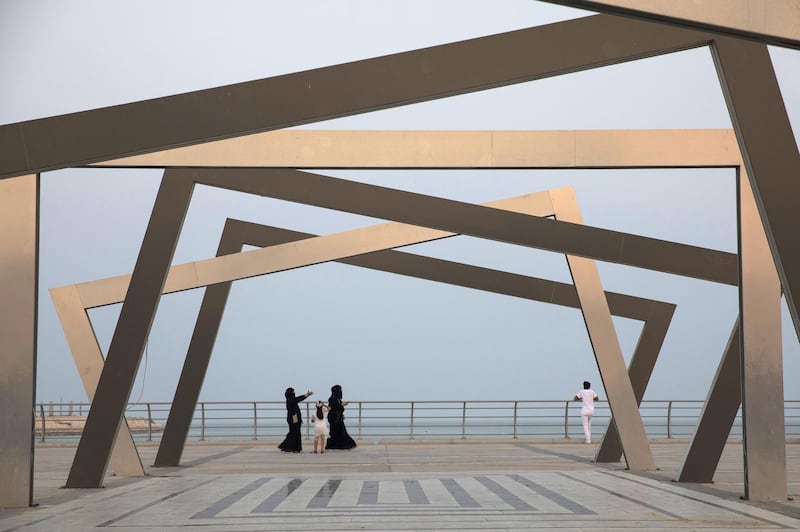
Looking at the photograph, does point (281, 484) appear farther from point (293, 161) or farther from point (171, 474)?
point (293, 161)

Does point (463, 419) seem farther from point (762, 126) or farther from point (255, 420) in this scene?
point (762, 126)

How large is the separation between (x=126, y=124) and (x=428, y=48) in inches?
115

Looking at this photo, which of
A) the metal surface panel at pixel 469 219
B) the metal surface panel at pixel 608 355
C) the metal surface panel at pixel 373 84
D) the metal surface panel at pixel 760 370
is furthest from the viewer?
the metal surface panel at pixel 608 355

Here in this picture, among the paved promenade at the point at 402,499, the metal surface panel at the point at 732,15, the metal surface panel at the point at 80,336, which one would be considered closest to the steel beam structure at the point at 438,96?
the metal surface panel at the point at 732,15

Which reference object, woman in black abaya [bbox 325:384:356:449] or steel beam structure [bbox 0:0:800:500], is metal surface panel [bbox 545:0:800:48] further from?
woman in black abaya [bbox 325:384:356:449]

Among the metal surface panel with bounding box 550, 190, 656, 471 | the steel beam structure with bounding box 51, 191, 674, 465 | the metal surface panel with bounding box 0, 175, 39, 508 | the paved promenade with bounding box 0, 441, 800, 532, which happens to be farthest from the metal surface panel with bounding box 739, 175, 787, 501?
the metal surface panel with bounding box 0, 175, 39, 508

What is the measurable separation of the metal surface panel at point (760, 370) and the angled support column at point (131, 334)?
817 centimetres

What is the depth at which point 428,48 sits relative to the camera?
841 cm

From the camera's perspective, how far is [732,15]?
5.65 meters

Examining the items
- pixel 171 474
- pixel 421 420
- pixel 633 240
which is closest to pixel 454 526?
pixel 633 240

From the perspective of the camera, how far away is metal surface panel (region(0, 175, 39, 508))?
37.2 ft

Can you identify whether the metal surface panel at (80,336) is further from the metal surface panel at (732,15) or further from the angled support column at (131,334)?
the metal surface panel at (732,15)

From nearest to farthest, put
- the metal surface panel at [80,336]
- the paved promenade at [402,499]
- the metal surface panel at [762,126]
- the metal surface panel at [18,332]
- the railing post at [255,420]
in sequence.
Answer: the metal surface panel at [762,126] → the paved promenade at [402,499] → the metal surface panel at [18,332] → the metal surface panel at [80,336] → the railing post at [255,420]

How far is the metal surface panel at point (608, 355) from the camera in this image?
17.1 m
